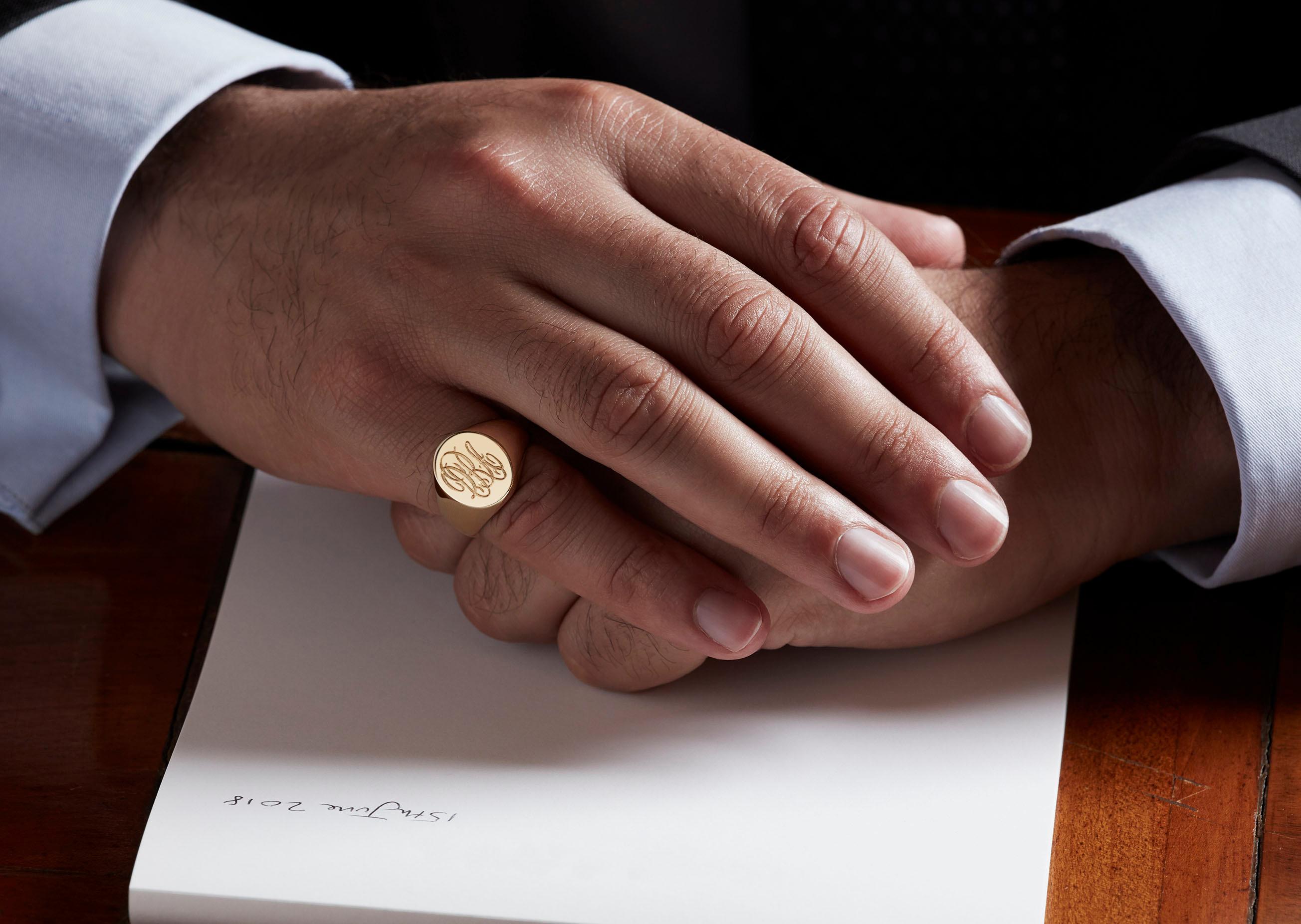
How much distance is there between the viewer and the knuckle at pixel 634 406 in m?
0.55

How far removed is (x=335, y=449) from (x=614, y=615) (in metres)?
0.20

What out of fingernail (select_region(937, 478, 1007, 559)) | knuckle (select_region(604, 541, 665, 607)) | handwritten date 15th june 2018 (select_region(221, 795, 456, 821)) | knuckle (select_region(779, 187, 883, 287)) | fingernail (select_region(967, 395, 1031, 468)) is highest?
knuckle (select_region(779, 187, 883, 287))

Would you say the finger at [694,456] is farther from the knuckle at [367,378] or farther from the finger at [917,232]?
the finger at [917,232]

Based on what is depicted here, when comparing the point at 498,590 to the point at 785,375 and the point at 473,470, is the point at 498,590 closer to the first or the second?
the point at 473,470

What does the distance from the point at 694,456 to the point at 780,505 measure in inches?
1.9

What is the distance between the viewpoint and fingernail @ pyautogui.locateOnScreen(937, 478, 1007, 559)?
0.55 m

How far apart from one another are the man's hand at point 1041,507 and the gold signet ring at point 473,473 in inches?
1.8

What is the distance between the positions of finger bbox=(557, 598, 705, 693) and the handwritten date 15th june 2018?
0.36 feet

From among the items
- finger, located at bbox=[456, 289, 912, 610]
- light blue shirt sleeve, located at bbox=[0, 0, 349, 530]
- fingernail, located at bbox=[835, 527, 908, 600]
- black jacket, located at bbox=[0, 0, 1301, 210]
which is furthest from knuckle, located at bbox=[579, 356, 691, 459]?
black jacket, located at bbox=[0, 0, 1301, 210]

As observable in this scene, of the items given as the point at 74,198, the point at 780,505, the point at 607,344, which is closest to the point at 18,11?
the point at 74,198

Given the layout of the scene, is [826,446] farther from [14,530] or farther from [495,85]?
[14,530]

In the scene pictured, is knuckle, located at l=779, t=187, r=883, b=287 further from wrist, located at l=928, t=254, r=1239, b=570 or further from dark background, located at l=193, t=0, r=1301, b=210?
dark background, located at l=193, t=0, r=1301, b=210

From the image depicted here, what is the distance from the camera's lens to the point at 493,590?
62 cm

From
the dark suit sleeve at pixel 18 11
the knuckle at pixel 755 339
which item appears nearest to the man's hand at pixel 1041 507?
the knuckle at pixel 755 339
